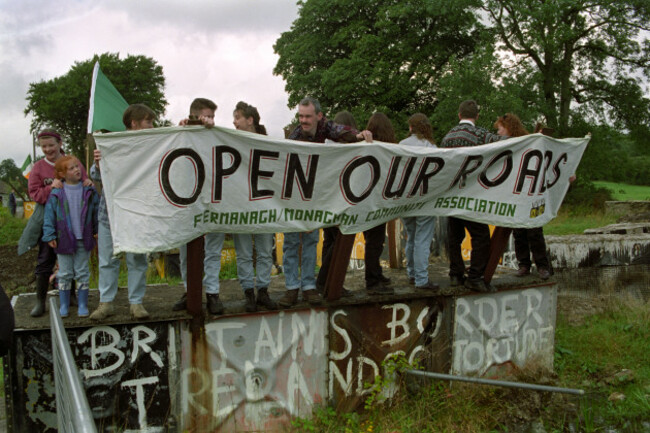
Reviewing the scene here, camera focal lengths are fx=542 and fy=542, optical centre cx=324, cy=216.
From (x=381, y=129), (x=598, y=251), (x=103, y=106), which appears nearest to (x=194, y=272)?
(x=103, y=106)

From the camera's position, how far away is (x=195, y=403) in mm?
4527

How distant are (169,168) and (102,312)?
1.30 meters

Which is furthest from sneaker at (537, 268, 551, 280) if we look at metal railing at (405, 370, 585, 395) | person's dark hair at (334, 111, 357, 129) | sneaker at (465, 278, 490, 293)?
person's dark hair at (334, 111, 357, 129)

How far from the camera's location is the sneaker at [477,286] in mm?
5789

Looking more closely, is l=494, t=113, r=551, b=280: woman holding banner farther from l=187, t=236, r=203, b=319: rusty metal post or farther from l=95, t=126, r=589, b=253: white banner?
l=187, t=236, r=203, b=319: rusty metal post

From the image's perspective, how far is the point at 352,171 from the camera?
16.0 ft

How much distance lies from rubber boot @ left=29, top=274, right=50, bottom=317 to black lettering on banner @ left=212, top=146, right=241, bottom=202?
Answer: 5.50 ft

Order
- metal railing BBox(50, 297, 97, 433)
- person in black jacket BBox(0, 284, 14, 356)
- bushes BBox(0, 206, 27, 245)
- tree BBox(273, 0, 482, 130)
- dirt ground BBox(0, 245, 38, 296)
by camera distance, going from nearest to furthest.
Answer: metal railing BBox(50, 297, 97, 433) → person in black jacket BBox(0, 284, 14, 356) → dirt ground BBox(0, 245, 38, 296) → bushes BBox(0, 206, 27, 245) → tree BBox(273, 0, 482, 130)

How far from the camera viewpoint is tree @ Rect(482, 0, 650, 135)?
20.9m

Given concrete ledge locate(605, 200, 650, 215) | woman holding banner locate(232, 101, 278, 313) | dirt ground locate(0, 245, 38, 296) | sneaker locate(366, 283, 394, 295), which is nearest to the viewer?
woman holding banner locate(232, 101, 278, 313)

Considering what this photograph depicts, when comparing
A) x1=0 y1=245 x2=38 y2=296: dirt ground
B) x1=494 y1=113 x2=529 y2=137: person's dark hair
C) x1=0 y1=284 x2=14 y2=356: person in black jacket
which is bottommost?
x1=0 y1=245 x2=38 y2=296: dirt ground

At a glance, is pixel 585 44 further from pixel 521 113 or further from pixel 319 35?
pixel 319 35

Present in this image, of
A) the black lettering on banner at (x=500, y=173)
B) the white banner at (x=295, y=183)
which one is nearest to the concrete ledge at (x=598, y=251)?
the white banner at (x=295, y=183)

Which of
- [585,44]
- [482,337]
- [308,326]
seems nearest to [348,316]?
[308,326]
